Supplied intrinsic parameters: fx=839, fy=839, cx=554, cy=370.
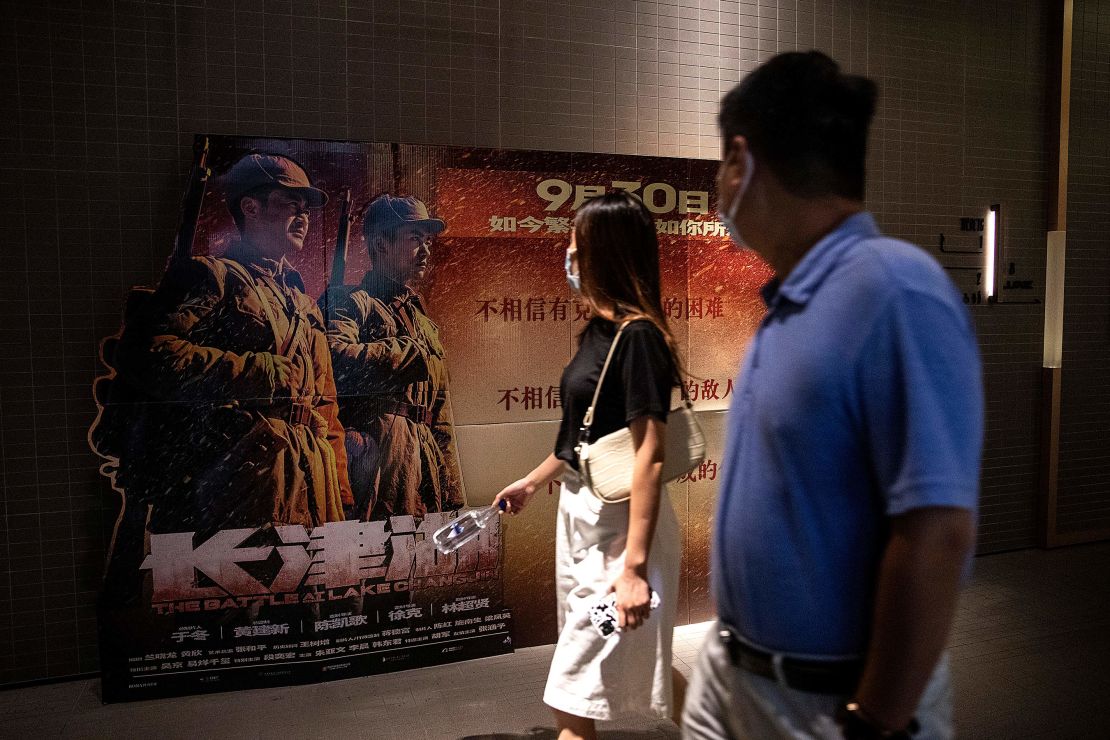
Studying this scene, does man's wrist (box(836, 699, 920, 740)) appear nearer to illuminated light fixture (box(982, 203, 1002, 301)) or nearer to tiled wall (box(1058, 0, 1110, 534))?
illuminated light fixture (box(982, 203, 1002, 301))

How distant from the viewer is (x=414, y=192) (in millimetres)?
3201

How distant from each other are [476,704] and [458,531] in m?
0.64

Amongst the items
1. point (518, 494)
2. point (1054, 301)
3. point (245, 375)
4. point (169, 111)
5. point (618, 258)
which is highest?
point (169, 111)

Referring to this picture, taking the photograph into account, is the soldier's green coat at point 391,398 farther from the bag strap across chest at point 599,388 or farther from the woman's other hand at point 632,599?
the woman's other hand at point 632,599

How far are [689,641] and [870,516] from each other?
265 cm

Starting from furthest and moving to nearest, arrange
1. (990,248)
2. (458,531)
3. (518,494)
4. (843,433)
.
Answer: (990,248)
(458,531)
(518,494)
(843,433)

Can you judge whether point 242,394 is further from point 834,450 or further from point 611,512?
point 834,450

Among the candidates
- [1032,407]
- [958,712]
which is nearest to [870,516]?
[958,712]

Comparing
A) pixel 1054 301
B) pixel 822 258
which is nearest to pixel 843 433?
pixel 822 258

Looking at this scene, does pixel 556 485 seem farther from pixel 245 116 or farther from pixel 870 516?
pixel 870 516

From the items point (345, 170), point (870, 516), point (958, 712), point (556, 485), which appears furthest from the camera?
point (556, 485)

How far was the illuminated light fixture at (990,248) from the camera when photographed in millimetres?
4617

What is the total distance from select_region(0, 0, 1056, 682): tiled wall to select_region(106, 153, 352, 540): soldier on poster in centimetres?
32

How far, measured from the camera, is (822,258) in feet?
3.75
